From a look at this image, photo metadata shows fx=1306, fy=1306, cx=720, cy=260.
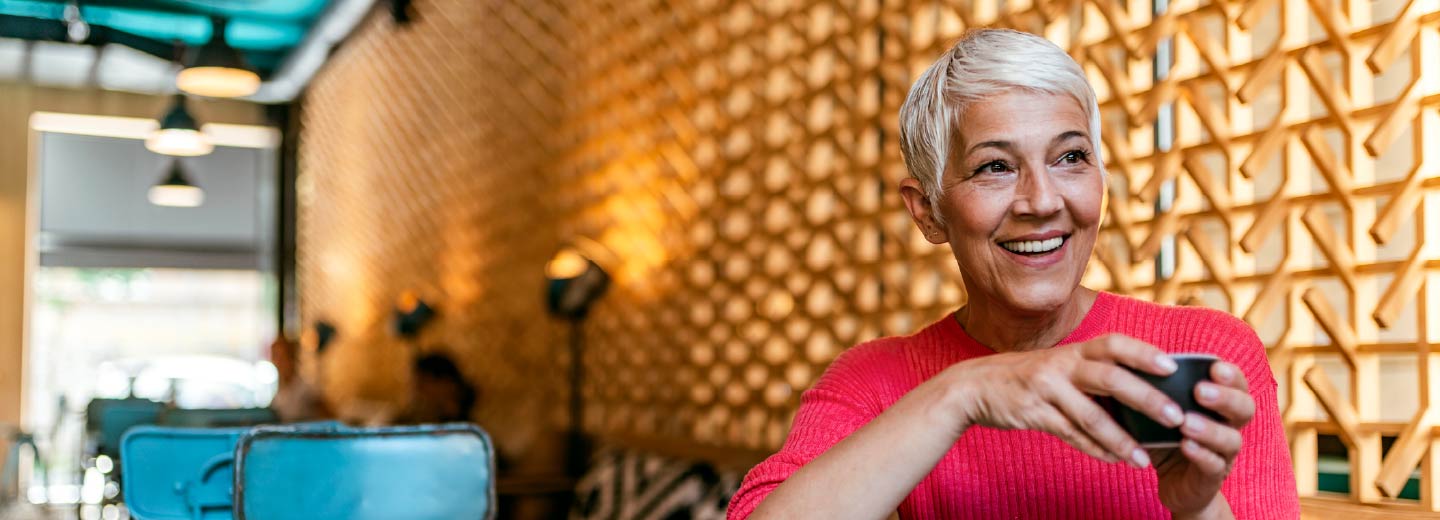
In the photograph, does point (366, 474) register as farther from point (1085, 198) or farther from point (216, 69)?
point (216, 69)

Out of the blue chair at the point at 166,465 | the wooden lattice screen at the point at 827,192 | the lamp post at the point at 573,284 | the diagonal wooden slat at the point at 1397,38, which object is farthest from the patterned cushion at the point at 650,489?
the diagonal wooden slat at the point at 1397,38

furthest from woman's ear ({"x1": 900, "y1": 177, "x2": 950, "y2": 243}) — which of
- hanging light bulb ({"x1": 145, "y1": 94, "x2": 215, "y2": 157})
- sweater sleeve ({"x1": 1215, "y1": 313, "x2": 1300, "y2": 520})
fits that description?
hanging light bulb ({"x1": 145, "y1": 94, "x2": 215, "y2": 157})

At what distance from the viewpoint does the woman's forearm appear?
2.54 ft

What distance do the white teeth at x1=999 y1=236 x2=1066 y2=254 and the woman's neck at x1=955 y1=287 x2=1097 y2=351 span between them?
0.06 meters

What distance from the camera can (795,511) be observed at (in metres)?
0.82

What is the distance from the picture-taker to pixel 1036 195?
0.91 meters

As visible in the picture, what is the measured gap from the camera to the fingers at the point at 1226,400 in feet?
2.22

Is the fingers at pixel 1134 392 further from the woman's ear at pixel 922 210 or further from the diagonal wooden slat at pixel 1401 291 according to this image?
the diagonal wooden slat at pixel 1401 291

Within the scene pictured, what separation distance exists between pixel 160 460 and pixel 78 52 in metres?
6.84

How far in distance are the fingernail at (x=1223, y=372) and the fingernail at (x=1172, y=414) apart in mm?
27

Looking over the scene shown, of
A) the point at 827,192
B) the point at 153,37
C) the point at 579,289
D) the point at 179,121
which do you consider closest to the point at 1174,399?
the point at 827,192

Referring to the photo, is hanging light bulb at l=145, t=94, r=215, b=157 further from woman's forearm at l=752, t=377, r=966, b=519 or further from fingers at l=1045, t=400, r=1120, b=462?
fingers at l=1045, t=400, r=1120, b=462

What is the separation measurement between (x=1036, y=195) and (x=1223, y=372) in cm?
26

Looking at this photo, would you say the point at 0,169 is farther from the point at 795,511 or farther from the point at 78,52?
the point at 795,511
